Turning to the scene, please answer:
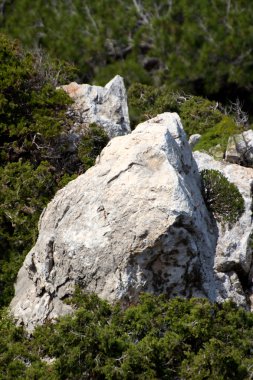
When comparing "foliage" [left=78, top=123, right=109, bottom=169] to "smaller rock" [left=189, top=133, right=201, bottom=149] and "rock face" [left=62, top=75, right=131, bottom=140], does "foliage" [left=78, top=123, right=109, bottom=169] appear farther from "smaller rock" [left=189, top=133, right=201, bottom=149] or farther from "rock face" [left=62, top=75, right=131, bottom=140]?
"smaller rock" [left=189, top=133, right=201, bottom=149]

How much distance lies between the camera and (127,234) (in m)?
8.95

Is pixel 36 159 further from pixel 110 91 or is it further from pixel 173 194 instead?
pixel 173 194

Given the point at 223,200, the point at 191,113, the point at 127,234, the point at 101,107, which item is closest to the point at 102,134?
the point at 101,107

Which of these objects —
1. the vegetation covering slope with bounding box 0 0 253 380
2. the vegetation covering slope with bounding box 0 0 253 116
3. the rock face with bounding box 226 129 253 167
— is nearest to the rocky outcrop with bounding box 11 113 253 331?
the vegetation covering slope with bounding box 0 0 253 380

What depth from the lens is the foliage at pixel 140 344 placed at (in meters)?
7.80

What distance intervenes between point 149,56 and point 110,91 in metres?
7.90

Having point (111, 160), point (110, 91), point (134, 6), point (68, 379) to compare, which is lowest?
point (68, 379)

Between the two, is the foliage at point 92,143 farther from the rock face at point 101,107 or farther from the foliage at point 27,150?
the rock face at point 101,107

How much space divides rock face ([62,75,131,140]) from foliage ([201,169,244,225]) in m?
2.80

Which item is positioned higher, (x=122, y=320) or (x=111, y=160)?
(x=111, y=160)

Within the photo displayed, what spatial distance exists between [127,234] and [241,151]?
159 inches

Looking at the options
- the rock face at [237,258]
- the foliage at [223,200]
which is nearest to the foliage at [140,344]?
the rock face at [237,258]

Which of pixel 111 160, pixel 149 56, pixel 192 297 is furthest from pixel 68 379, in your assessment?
pixel 149 56

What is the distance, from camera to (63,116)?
12.9 meters
